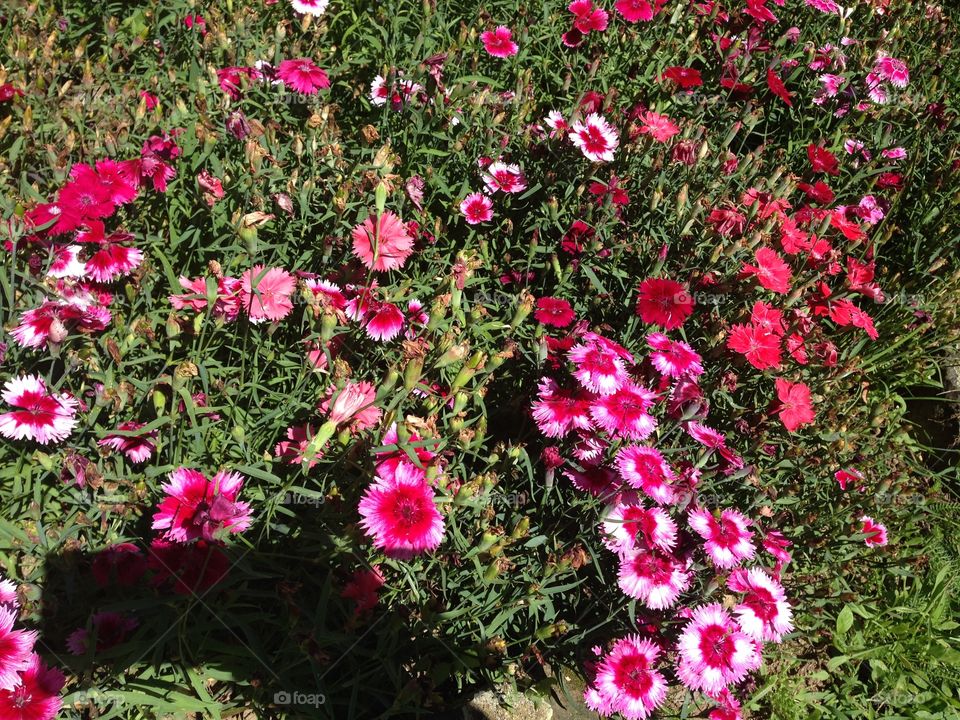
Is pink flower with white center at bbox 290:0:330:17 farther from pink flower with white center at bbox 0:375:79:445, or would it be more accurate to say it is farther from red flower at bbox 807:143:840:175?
red flower at bbox 807:143:840:175

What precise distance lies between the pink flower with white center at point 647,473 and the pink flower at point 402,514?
54cm

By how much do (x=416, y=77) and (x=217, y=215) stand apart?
1.09 meters

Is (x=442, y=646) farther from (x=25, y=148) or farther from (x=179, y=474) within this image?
(x=25, y=148)

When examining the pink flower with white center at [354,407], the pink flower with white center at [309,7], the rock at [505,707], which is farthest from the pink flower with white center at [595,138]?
the rock at [505,707]

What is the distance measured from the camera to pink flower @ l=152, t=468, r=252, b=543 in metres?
1.60

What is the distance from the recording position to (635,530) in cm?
185

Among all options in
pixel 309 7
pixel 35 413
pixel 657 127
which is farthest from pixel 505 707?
pixel 309 7

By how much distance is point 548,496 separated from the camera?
2.15 meters

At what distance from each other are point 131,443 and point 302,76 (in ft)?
4.76

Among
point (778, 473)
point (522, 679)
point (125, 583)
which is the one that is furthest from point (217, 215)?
point (778, 473)

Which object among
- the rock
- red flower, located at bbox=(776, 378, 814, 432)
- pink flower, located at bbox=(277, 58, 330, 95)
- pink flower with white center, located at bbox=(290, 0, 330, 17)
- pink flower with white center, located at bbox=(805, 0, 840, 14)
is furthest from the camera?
pink flower with white center, located at bbox=(805, 0, 840, 14)

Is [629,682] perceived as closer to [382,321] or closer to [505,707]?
[505,707]

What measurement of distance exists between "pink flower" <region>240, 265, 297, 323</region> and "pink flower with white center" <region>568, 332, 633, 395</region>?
32.4 inches

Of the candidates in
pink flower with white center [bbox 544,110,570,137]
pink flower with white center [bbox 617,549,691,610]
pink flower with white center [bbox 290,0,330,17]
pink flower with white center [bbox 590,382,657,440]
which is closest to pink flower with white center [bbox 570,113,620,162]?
pink flower with white center [bbox 544,110,570,137]
